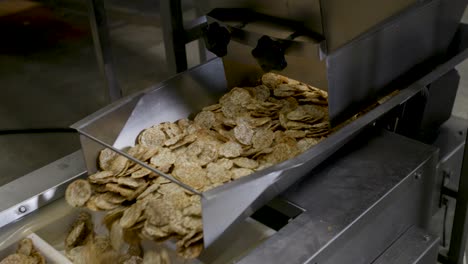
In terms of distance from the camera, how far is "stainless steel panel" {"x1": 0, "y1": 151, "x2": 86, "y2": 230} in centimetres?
110

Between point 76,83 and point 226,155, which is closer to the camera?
point 226,155

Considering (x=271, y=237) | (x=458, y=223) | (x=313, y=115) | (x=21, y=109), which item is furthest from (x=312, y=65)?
(x=21, y=109)

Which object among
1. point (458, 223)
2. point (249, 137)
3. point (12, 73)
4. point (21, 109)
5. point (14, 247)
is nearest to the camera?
point (14, 247)

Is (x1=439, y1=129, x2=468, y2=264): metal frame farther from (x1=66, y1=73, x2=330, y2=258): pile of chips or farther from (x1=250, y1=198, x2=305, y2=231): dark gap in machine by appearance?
(x1=250, y1=198, x2=305, y2=231): dark gap in machine

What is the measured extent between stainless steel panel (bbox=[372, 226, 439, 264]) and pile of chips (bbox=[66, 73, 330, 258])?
10.7 inches

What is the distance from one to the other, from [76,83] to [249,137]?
2.21 meters

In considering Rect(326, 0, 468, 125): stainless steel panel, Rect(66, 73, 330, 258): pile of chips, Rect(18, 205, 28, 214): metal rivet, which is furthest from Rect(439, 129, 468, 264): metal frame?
Rect(18, 205, 28, 214): metal rivet

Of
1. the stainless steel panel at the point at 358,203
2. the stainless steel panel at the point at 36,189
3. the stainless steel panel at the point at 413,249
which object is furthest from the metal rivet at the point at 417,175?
the stainless steel panel at the point at 36,189

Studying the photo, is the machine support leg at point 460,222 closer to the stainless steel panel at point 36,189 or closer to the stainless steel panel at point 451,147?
the stainless steel panel at point 451,147

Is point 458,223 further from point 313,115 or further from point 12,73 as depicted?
point 12,73

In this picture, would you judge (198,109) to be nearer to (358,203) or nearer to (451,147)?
(358,203)

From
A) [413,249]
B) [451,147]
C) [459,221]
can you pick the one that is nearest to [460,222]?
[459,221]

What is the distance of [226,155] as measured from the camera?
113 cm

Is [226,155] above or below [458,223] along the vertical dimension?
above
